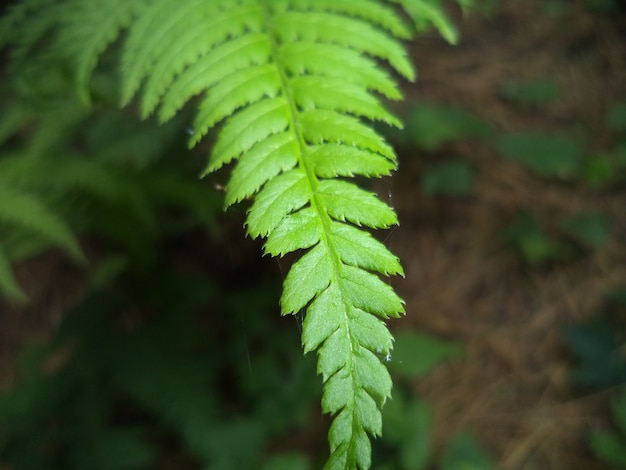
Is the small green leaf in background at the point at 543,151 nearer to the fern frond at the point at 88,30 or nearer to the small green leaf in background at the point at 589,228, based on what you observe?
the small green leaf in background at the point at 589,228

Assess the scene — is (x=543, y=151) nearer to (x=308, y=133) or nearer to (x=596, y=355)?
(x=596, y=355)

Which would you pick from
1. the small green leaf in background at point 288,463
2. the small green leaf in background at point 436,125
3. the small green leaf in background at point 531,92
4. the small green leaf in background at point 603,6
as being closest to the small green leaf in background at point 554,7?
the small green leaf in background at point 603,6

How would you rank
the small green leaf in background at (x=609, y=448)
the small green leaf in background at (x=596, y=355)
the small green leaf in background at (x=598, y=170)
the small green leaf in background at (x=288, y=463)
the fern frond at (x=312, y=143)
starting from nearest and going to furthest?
1. the fern frond at (x=312, y=143)
2. the small green leaf in background at (x=288, y=463)
3. the small green leaf in background at (x=609, y=448)
4. the small green leaf in background at (x=596, y=355)
5. the small green leaf in background at (x=598, y=170)

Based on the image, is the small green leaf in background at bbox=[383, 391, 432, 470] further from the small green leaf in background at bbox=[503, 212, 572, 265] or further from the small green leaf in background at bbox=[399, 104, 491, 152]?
the small green leaf in background at bbox=[399, 104, 491, 152]

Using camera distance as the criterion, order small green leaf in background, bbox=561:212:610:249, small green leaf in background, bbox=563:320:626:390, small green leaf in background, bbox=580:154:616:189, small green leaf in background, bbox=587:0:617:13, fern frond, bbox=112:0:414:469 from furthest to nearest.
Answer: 1. small green leaf in background, bbox=587:0:617:13
2. small green leaf in background, bbox=580:154:616:189
3. small green leaf in background, bbox=561:212:610:249
4. small green leaf in background, bbox=563:320:626:390
5. fern frond, bbox=112:0:414:469

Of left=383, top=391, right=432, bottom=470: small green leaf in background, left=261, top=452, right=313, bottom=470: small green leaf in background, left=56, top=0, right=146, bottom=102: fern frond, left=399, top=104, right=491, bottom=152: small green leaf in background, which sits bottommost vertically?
left=261, top=452, right=313, bottom=470: small green leaf in background

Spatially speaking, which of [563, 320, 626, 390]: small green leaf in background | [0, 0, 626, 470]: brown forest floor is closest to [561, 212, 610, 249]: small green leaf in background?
[0, 0, 626, 470]: brown forest floor
